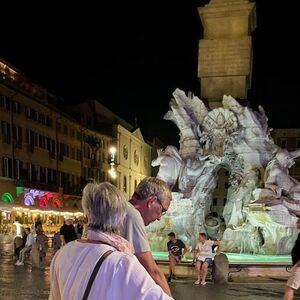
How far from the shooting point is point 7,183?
130 feet

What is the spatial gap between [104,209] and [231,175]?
1643 cm

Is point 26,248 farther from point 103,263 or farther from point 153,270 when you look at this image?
point 103,263

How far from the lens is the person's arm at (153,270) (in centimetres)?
269

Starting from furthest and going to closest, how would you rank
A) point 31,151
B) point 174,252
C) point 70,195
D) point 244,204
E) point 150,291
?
point 70,195 → point 31,151 → point 244,204 → point 174,252 → point 150,291

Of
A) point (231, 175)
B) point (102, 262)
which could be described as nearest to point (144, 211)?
point (102, 262)

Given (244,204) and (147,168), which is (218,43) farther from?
(147,168)

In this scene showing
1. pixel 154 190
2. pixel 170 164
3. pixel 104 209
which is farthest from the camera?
pixel 170 164

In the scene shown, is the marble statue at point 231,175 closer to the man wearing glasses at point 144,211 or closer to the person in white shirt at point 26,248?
the person in white shirt at point 26,248

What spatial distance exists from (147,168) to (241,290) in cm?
6909

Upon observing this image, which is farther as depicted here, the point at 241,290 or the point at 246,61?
the point at 246,61

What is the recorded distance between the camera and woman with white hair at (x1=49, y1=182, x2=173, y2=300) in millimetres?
1774

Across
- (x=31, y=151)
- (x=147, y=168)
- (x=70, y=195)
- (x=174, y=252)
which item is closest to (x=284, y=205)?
(x=174, y=252)

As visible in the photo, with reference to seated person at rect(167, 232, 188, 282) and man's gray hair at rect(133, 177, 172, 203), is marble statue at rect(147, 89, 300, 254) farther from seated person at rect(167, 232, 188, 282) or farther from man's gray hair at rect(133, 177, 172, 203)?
man's gray hair at rect(133, 177, 172, 203)

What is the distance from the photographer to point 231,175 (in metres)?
18.2
